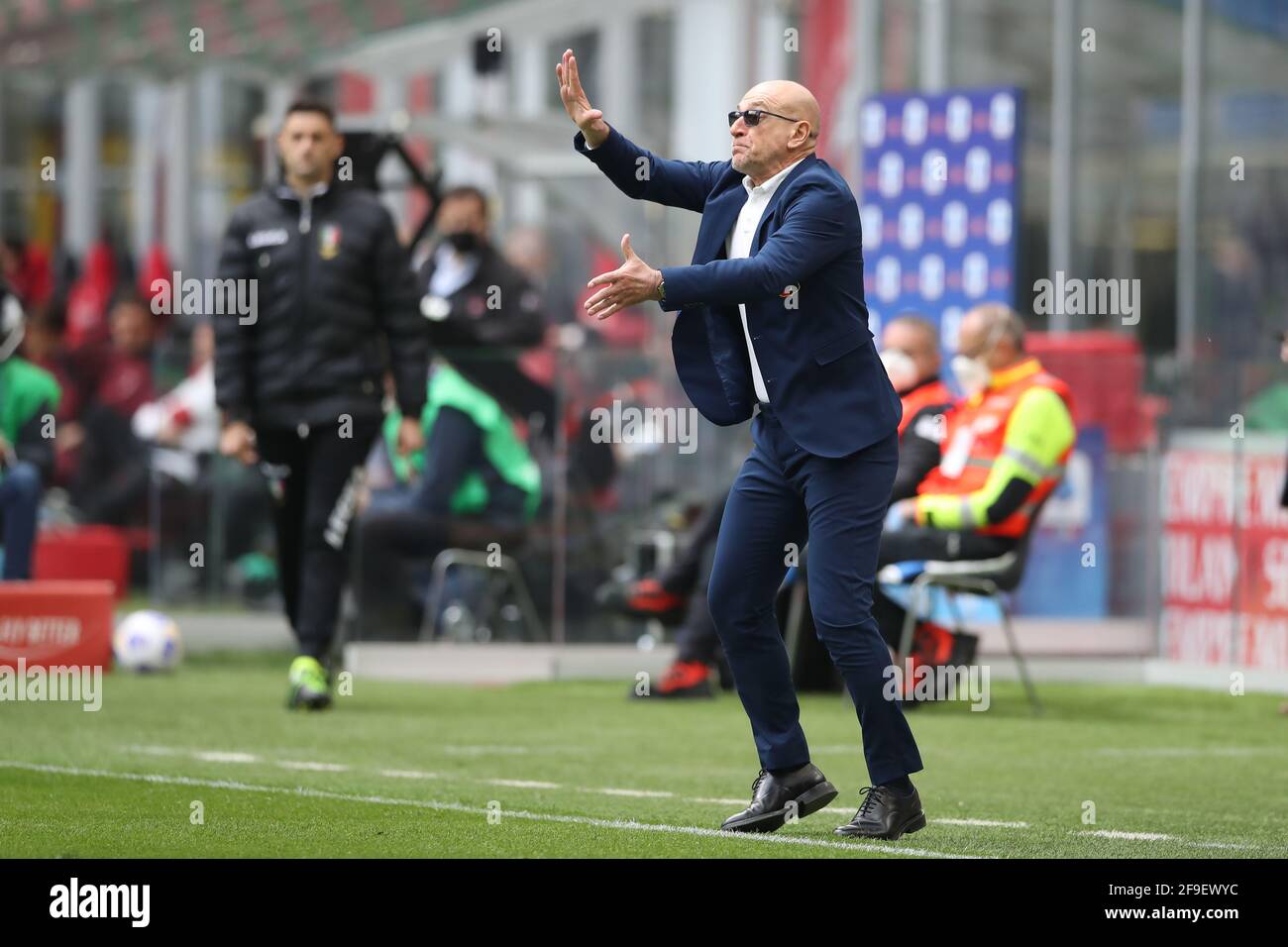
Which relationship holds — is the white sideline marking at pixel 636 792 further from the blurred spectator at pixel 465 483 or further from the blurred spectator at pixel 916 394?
the blurred spectator at pixel 465 483

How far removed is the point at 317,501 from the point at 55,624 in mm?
2370

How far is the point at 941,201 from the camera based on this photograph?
51.8 feet

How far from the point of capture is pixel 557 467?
1410 cm

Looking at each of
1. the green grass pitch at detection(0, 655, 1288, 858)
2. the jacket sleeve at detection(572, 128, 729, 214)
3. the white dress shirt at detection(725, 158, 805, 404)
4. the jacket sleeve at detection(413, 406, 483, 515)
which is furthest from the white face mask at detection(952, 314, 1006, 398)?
the white dress shirt at detection(725, 158, 805, 404)

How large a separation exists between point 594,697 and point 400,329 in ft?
7.42

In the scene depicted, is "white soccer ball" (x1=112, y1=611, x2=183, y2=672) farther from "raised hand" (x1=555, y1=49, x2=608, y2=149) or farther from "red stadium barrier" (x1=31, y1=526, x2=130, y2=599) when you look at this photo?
"raised hand" (x1=555, y1=49, x2=608, y2=149)

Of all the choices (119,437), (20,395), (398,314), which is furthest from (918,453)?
(119,437)

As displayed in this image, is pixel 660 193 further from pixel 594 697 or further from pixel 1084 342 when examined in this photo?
pixel 1084 342

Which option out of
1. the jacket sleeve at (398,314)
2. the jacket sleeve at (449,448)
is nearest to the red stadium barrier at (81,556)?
the jacket sleeve at (449,448)

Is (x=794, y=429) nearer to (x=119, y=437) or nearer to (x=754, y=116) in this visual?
(x=754, y=116)

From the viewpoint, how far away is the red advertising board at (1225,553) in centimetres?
1314

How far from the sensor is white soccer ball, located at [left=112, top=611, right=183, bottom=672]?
13.6m

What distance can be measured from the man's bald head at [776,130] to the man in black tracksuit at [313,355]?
174 inches
